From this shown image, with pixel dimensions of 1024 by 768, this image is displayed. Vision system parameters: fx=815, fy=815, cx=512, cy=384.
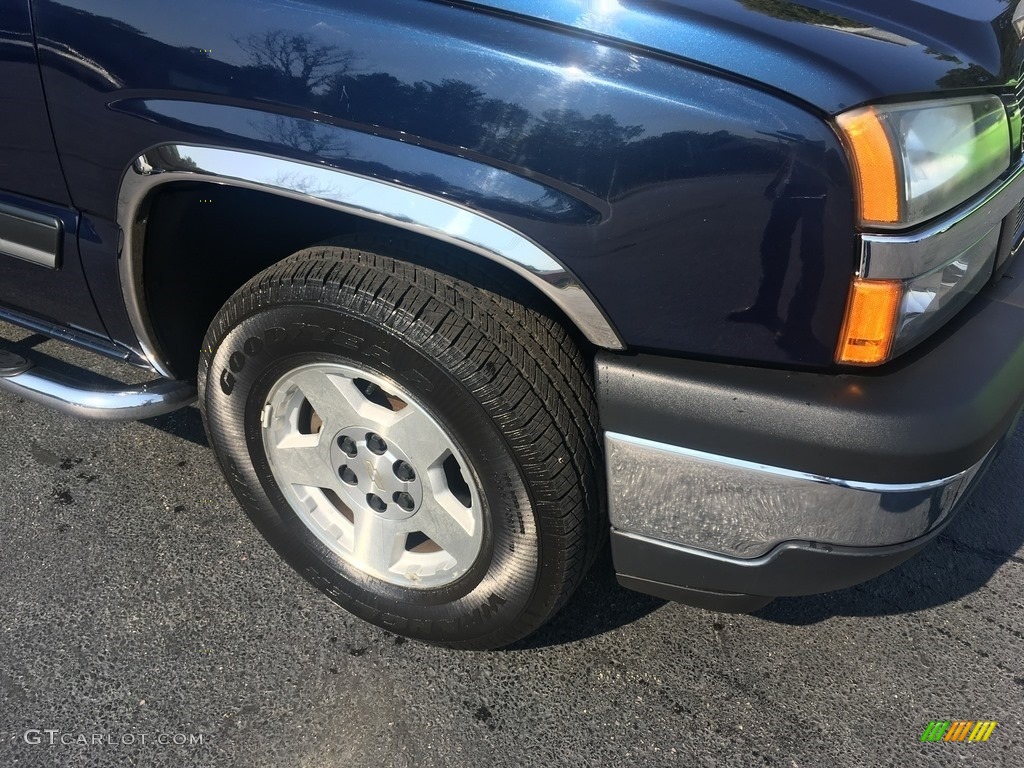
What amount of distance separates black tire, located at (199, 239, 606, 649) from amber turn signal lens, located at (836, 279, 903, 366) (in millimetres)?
479

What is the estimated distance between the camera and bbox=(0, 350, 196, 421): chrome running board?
202cm

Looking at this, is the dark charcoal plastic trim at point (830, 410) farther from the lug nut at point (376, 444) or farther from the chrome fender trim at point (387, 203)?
the lug nut at point (376, 444)

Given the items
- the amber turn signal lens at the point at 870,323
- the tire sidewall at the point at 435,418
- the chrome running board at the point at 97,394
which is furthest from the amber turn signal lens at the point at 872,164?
the chrome running board at the point at 97,394

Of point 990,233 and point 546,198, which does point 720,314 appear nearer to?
point 546,198

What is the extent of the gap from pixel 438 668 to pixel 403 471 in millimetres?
501

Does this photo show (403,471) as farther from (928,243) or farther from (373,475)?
(928,243)

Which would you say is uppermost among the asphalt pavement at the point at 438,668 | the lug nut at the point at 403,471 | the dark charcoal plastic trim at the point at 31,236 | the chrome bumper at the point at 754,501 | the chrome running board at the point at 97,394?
the dark charcoal plastic trim at the point at 31,236

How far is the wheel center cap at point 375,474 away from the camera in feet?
5.92

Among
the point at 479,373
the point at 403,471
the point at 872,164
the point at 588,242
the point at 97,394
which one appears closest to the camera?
the point at 872,164

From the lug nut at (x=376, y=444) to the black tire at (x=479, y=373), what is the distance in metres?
0.22

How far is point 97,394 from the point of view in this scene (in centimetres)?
204

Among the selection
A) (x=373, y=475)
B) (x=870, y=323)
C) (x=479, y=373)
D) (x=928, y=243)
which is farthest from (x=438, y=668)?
(x=928, y=243)

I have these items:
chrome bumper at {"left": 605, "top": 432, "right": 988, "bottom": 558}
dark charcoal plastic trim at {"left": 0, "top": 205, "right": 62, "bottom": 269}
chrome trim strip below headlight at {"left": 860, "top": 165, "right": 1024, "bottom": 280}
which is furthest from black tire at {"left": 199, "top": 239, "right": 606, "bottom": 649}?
chrome trim strip below headlight at {"left": 860, "top": 165, "right": 1024, "bottom": 280}

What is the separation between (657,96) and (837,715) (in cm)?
143
